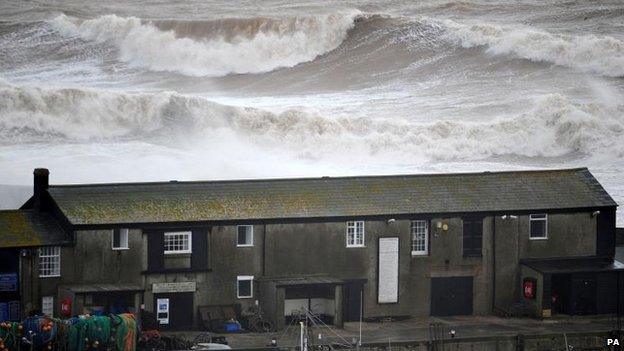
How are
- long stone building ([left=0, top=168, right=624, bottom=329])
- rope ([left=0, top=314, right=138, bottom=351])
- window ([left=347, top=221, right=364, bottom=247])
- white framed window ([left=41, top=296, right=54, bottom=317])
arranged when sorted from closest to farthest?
rope ([left=0, top=314, right=138, bottom=351]), white framed window ([left=41, top=296, right=54, bottom=317]), long stone building ([left=0, top=168, right=624, bottom=329]), window ([left=347, top=221, right=364, bottom=247])

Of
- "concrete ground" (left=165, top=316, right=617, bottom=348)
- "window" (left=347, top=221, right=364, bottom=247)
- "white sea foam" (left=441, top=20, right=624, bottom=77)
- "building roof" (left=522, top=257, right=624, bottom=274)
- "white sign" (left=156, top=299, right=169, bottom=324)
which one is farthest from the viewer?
"white sea foam" (left=441, top=20, right=624, bottom=77)

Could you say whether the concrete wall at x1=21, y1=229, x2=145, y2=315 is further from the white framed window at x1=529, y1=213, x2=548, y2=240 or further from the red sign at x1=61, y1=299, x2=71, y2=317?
the white framed window at x1=529, y1=213, x2=548, y2=240

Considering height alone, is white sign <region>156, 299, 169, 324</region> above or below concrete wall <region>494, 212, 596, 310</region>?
below

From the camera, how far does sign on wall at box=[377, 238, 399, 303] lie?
3916 centimetres

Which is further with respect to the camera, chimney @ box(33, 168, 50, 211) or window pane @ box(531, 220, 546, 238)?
window pane @ box(531, 220, 546, 238)

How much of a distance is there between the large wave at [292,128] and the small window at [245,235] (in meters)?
26.4

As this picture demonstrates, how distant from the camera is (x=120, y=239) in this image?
37625 mm

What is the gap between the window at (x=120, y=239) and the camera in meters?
37.5

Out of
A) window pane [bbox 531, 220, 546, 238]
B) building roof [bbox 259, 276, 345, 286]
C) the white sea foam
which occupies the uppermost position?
the white sea foam

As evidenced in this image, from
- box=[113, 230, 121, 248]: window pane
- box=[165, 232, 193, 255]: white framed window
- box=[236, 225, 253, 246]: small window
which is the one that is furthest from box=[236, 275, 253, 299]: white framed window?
box=[113, 230, 121, 248]: window pane

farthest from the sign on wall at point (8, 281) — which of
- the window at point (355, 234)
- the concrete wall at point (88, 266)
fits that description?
the window at point (355, 234)

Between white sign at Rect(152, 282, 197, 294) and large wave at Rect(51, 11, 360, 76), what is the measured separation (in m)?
39.7

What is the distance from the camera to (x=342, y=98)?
7200 cm

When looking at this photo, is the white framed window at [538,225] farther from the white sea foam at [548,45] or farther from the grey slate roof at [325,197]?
the white sea foam at [548,45]
